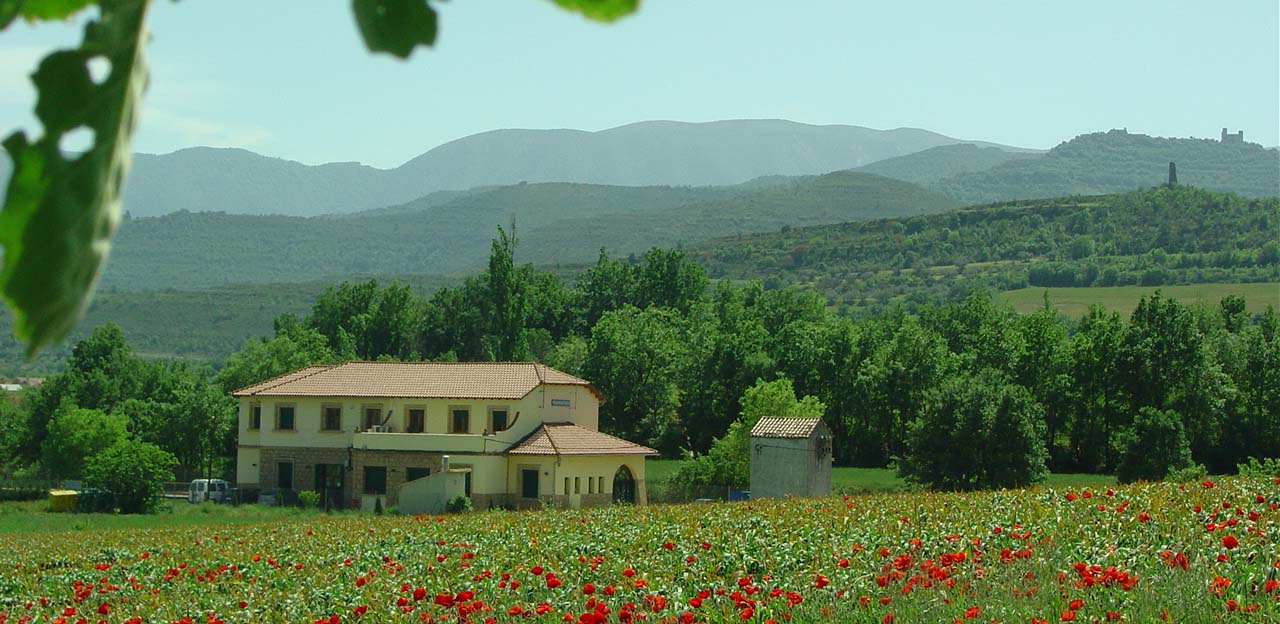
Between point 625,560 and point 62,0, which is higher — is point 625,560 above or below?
below

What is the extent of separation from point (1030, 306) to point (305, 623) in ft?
424

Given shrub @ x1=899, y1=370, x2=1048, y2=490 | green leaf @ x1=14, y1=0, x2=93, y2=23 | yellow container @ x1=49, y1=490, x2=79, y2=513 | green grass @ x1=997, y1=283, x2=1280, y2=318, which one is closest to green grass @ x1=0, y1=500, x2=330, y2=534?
yellow container @ x1=49, y1=490, x2=79, y2=513

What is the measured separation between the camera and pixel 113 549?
25.4 m

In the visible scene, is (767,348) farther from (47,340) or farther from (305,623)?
(47,340)

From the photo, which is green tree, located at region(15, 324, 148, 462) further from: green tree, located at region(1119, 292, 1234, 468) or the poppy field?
green tree, located at region(1119, 292, 1234, 468)

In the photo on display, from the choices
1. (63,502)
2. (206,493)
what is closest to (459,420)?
(206,493)

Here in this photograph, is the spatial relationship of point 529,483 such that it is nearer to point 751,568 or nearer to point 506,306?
point 506,306

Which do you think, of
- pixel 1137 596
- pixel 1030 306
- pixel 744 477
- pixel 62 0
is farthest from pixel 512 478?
pixel 1030 306

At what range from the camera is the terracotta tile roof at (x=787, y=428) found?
137 ft

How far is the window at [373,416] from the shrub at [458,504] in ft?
25.6

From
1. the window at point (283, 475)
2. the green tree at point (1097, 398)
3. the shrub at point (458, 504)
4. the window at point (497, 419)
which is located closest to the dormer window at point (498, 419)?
the window at point (497, 419)

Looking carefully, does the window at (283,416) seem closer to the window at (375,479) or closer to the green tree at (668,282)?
the window at (375,479)

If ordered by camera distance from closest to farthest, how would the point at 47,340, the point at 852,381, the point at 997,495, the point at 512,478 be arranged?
the point at 47,340 < the point at 997,495 < the point at 512,478 < the point at 852,381

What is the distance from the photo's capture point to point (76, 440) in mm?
60062
